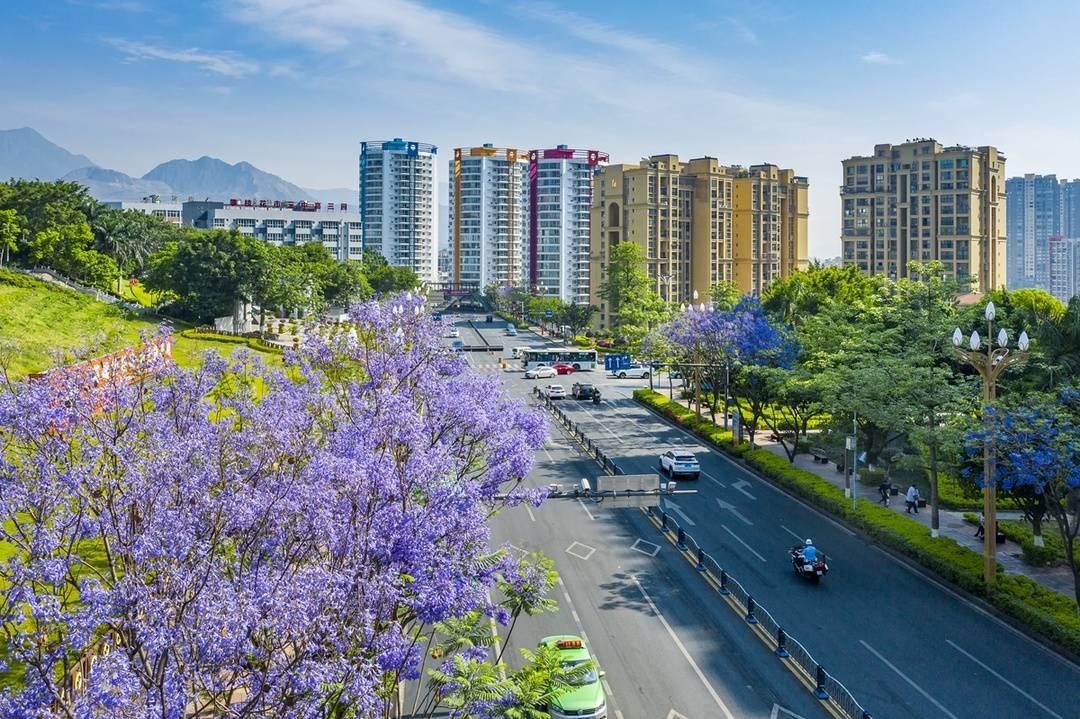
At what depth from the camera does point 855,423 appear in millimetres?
43375

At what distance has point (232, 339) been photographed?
85.4m

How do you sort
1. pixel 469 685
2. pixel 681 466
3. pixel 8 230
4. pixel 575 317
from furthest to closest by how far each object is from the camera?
pixel 575 317 → pixel 8 230 → pixel 681 466 → pixel 469 685

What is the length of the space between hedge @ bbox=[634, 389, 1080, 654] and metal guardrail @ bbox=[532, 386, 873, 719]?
7.11 m

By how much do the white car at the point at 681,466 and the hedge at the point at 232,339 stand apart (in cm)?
4248

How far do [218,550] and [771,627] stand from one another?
17823mm

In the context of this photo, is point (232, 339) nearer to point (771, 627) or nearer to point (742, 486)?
point (742, 486)

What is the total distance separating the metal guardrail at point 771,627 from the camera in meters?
23.1

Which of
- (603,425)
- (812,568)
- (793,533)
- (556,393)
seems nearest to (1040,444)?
(812,568)

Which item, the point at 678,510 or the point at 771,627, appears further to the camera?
the point at 678,510

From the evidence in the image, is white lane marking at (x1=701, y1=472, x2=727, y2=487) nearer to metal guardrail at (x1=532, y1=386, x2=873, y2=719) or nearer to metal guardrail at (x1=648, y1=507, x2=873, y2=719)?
metal guardrail at (x1=532, y1=386, x2=873, y2=719)

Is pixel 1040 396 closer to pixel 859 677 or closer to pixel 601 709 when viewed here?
pixel 859 677

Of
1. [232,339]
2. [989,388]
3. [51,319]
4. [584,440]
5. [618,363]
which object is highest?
[51,319]

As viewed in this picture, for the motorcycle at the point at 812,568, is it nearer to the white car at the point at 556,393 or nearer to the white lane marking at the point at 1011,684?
the white lane marking at the point at 1011,684

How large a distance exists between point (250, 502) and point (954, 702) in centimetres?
1832
